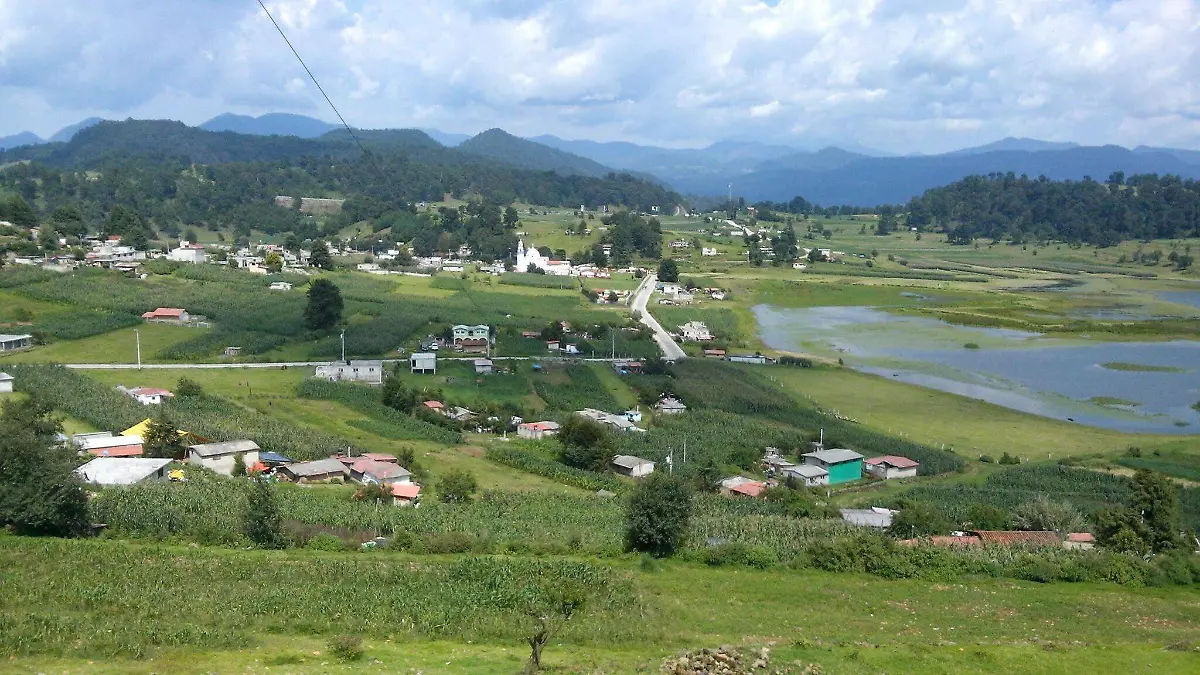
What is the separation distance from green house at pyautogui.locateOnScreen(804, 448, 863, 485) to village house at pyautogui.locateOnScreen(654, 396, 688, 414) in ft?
21.2

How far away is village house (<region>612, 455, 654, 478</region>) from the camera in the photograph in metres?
24.4

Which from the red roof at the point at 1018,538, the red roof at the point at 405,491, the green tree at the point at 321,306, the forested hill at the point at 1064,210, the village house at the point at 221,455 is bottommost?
the red roof at the point at 1018,538

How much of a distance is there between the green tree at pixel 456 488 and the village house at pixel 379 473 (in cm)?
111

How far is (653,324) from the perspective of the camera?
1905 inches

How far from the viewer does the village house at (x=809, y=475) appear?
2402 cm

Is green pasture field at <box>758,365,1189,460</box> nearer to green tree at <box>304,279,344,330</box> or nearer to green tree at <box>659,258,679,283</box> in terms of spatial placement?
green tree at <box>304,279,344,330</box>

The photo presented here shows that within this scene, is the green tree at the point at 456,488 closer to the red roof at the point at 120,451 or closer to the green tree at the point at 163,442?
the green tree at the point at 163,442

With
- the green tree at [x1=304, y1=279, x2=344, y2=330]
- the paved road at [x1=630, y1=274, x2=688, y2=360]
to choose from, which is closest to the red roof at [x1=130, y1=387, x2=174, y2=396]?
the green tree at [x1=304, y1=279, x2=344, y2=330]

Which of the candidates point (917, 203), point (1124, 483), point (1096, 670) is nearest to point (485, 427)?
point (1124, 483)

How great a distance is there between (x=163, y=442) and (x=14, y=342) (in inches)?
618

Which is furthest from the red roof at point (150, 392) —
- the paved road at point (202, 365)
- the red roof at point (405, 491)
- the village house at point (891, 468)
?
the village house at point (891, 468)

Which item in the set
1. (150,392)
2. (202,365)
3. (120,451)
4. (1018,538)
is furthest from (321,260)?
(1018,538)

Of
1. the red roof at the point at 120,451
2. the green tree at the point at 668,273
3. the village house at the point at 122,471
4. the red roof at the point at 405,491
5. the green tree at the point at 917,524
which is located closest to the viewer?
the green tree at the point at 917,524

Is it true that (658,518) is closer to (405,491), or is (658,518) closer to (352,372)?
(405,491)
